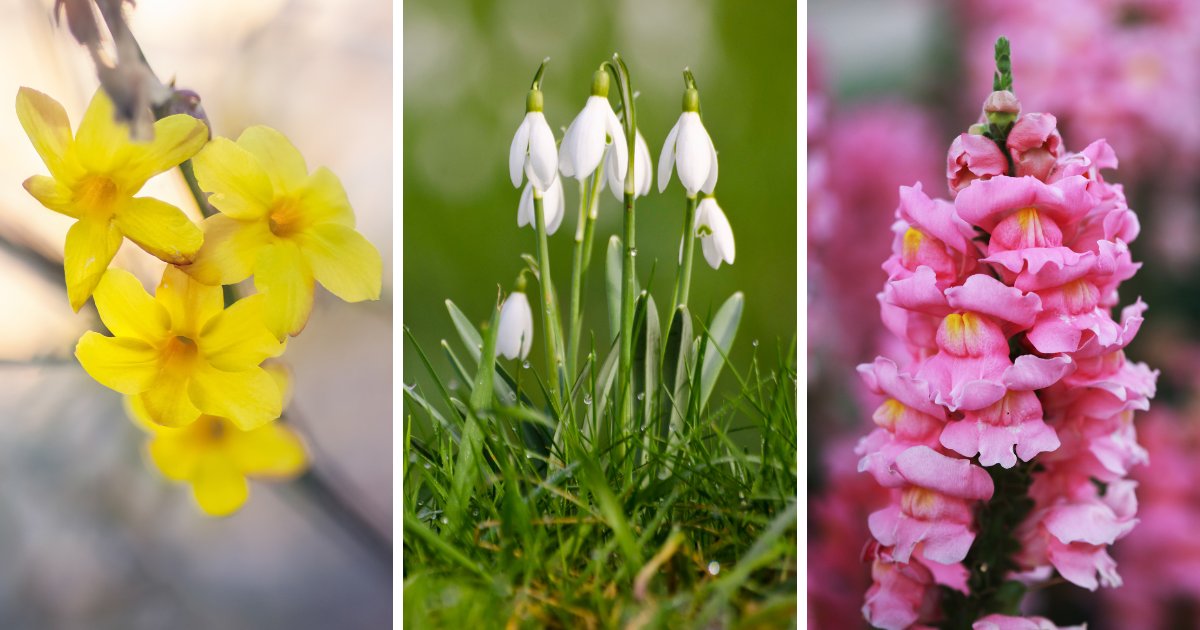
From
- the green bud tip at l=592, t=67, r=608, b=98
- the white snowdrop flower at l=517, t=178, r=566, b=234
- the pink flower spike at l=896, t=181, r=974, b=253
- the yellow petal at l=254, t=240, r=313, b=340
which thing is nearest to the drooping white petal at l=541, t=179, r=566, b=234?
the white snowdrop flower at l=517, t=178, r=566, b=234

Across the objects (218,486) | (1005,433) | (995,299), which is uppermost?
(995,299)

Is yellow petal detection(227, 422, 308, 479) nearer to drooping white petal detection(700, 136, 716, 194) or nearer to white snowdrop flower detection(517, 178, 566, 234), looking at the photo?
white snowdrop flower detection(517, 178, 566, 234)

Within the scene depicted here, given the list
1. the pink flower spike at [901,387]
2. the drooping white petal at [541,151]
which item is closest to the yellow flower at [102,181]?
the drooping white petal at [541,151]

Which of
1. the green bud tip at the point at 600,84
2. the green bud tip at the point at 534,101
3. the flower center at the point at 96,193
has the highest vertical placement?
the green bud tip at the point at 600,84

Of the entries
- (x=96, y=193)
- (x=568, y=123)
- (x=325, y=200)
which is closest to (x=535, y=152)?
(x=568, y=123)

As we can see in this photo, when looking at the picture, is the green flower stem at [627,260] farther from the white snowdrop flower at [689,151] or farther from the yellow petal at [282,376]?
the yellow petal at [282,376]

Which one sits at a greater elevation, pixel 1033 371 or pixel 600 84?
pixel 600 84

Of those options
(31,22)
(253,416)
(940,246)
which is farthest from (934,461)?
(31,22)

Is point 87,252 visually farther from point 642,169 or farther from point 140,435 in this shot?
point 642,169
